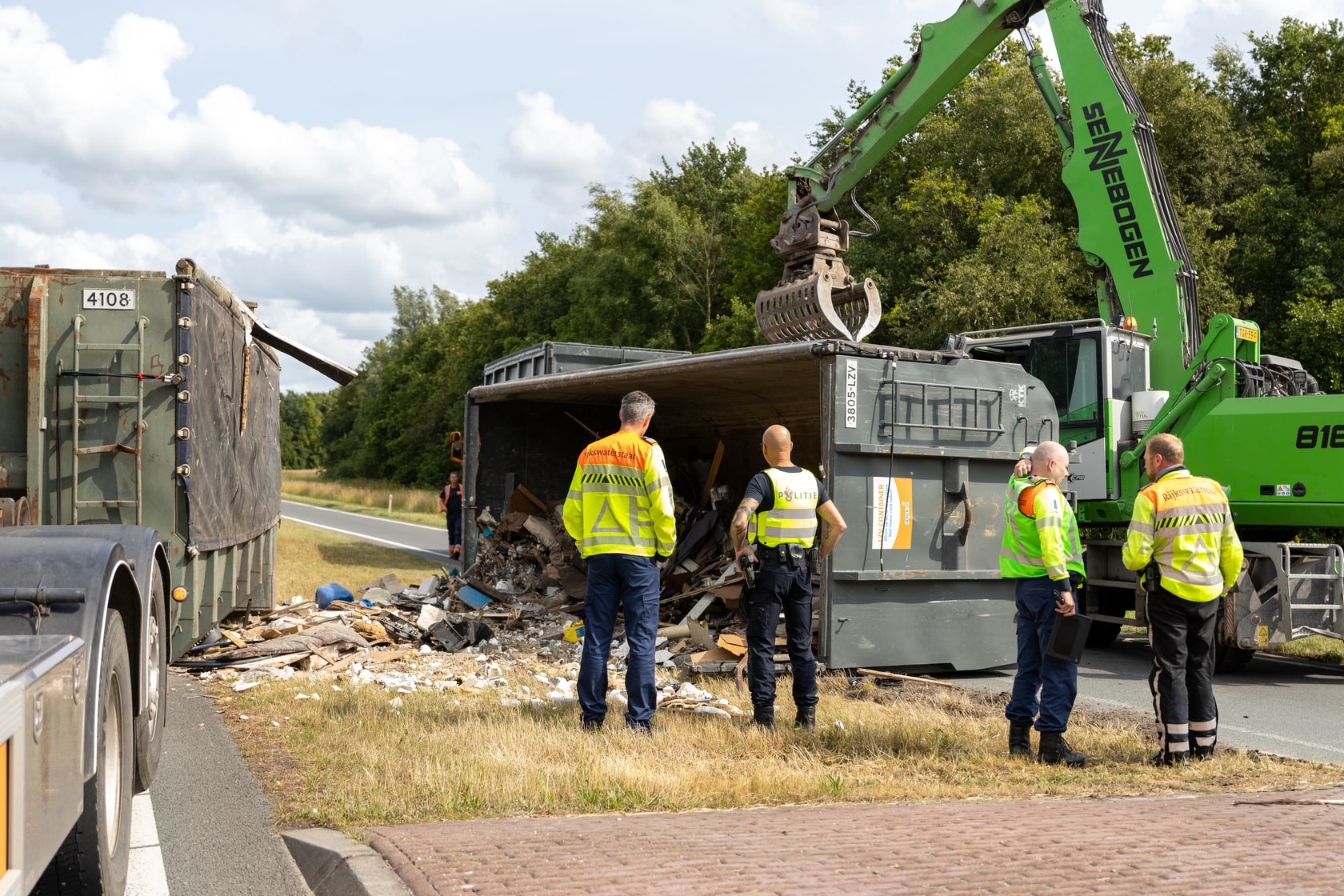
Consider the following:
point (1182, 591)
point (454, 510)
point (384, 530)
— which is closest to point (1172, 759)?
point (1182, 591)

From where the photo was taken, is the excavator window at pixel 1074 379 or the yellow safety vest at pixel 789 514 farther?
the excavator window at pixel 1074 379

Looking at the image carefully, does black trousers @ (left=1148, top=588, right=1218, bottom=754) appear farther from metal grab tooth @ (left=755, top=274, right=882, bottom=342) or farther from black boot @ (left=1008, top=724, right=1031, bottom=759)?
metal grab tooth @ (left=755, top=274, right=882, bottom=342)

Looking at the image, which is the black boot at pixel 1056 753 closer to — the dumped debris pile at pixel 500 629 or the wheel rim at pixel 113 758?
the dumped debris pile at pixel 500 629

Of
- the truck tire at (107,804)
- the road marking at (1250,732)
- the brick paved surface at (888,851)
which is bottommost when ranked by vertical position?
Result: the road marking at (1250,732)

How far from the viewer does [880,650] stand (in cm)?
914

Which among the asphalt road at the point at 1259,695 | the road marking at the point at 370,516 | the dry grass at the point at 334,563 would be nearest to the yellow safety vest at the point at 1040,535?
the asphalt road at the point at 1259,695

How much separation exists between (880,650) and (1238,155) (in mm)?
23262

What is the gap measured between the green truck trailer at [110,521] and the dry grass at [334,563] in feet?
14.1

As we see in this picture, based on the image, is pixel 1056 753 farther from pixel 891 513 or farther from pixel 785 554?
pixel 891 513

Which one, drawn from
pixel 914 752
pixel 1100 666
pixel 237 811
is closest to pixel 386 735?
pixel 237 811

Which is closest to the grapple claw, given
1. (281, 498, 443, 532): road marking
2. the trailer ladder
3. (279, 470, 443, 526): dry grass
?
the trailer ladder

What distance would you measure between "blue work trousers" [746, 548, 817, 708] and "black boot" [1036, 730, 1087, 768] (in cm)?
136

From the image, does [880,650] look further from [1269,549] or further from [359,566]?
[359,566]

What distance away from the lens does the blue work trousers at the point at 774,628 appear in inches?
285
